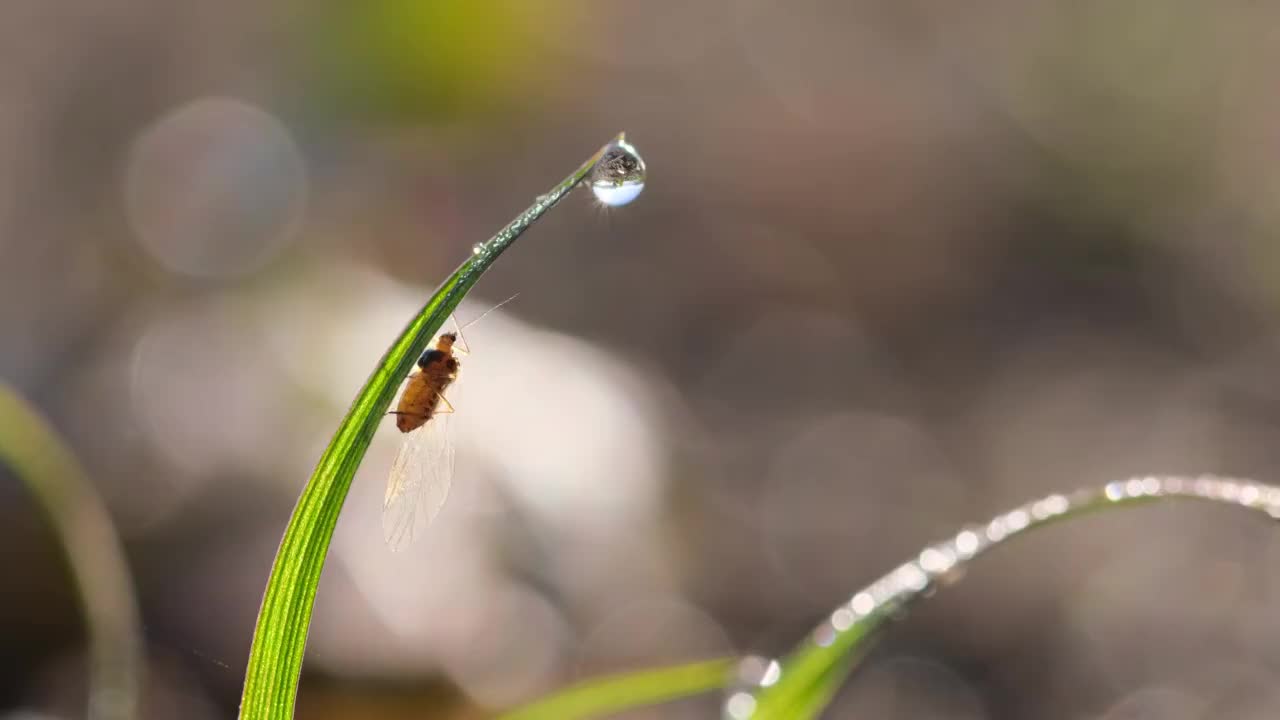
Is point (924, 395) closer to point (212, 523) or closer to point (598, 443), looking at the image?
point (598, 443)

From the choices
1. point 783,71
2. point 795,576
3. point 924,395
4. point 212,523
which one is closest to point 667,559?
point 795,576

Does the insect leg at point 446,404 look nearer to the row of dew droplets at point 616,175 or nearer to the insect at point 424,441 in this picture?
the insect at point 424,441

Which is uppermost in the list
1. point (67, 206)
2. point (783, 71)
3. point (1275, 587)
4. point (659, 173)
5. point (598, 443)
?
point (783, 71)

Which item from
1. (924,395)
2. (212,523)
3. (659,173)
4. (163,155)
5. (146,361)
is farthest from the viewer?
(659,173)

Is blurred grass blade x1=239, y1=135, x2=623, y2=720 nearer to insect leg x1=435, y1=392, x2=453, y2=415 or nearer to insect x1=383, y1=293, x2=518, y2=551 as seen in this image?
insect x1=383, y1=293, x2=518, y2=551

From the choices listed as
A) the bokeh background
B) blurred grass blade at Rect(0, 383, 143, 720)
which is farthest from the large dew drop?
the bokeh background

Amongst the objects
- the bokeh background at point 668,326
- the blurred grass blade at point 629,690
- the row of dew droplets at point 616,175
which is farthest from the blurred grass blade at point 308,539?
the bokeh background at point 668,326

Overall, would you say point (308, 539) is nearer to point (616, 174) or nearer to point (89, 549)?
point (616, 174)
